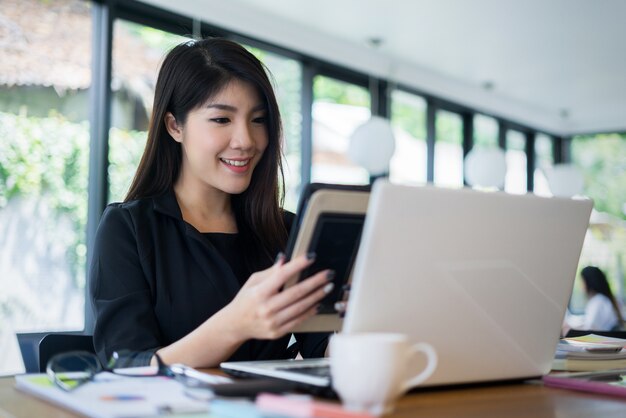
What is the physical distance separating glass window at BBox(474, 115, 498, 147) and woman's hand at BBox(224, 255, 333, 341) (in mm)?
7843

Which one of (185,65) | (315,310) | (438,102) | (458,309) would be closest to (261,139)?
(185,65)

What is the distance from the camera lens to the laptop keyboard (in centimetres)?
105

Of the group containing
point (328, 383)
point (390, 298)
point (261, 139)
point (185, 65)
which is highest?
point (185, 65)

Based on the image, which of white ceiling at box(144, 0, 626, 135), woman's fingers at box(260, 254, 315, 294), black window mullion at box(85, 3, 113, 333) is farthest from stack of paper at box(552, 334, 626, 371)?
white ceiling at box(144, 0, 626, 135)

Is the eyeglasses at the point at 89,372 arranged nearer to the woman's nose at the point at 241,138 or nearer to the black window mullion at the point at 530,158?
the woman's nose at the point at 241,138

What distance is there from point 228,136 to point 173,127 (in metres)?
0.17

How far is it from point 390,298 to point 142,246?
76 centimetres

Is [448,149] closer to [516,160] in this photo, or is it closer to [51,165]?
[516,160]

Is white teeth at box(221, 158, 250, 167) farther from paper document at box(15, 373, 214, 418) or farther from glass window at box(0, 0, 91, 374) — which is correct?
glass window at box(0, 0, 91, 374)

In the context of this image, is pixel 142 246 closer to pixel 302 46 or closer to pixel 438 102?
pixel 302 46

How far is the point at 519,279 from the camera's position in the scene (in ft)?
3.69

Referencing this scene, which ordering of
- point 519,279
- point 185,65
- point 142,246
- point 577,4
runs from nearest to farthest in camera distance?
1. point 519,279
2. point 142,246
3. point 185,65
4. point 577,4

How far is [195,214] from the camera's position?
179 centimetres

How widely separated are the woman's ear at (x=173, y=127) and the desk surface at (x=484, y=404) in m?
0.73
